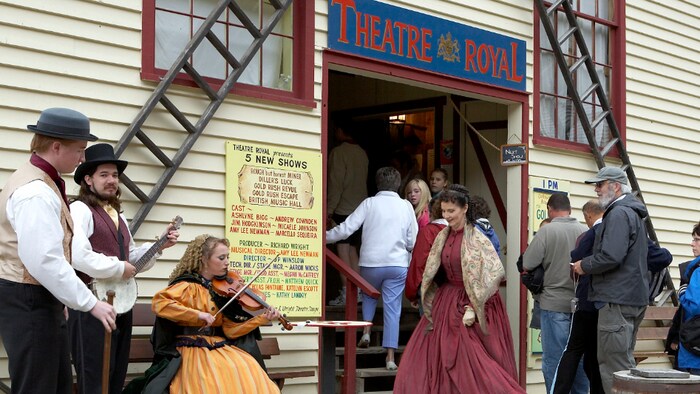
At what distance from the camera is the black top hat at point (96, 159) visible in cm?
723

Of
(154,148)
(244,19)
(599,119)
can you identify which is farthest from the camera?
(599,119)

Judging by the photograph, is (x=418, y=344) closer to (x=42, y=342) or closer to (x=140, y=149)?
(x=140, y=149)

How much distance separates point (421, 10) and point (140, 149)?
12.0 ft

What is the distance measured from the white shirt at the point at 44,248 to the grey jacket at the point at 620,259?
5.16 meters

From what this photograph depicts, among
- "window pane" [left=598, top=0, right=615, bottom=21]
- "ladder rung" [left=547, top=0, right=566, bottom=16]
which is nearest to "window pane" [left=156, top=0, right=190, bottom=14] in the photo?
"ladder rung" [left=547, top=0, right=566, bottom=16]

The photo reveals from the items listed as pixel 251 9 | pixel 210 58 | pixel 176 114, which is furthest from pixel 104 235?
pixel 251 9

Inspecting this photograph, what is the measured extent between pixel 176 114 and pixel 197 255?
1206 millimetres

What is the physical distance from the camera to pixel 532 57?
12.2 metres

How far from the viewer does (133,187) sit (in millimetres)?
8250

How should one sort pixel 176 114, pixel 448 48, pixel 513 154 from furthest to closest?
pixel 513 154
pixel 448 48
pixel 176 114

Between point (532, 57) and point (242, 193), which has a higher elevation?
point (532, 57)

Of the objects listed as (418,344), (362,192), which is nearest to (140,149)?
(418,344)

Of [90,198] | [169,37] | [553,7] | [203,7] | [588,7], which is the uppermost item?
[588,7]

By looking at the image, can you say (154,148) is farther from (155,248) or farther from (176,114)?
(155,248)
